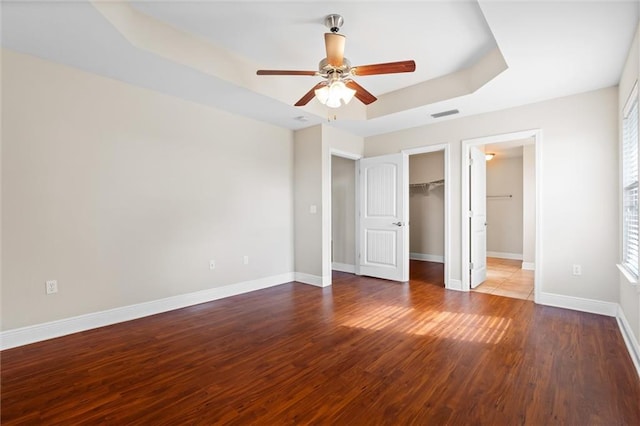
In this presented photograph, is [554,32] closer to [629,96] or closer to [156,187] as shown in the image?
[629,96]

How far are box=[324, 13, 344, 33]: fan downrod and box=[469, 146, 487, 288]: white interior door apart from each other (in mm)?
2774

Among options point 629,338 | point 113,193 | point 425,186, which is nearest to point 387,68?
point 113,193

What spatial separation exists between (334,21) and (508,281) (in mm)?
4688

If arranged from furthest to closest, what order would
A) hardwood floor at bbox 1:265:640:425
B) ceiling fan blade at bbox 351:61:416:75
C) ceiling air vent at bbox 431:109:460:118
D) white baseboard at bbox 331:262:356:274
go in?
white baseboard at bbox 331:262:356:274 < ceiling air vent at bbox 431:109:460:118 < ceiling fan blade at bbox 351:61:416:75 < hardwood floor at bbox 1:265:640:425

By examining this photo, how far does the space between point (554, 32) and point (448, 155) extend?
2.26 meters

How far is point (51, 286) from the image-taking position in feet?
9.18

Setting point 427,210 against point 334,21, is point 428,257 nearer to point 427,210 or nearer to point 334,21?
point 427,210

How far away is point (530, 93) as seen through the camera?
139 inches

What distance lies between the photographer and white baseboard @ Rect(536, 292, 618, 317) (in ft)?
10.9

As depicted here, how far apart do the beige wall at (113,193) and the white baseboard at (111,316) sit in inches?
2.6

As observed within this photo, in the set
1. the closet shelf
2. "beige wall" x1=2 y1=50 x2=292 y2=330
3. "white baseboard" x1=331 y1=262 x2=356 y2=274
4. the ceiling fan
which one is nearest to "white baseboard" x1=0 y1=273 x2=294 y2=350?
"beige wall" x1=2 y1=50 x2=292 y2=330

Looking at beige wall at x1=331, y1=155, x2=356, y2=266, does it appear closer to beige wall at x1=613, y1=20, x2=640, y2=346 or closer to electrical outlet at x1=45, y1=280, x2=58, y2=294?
beige wall at x1=613, y1=20, x2=640, y2=346

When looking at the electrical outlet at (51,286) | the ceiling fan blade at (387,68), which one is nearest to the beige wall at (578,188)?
the ceiling fan blade at (387,68)

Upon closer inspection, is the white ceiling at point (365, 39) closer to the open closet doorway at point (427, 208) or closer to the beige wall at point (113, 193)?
the beige wall at point (113, 193)
